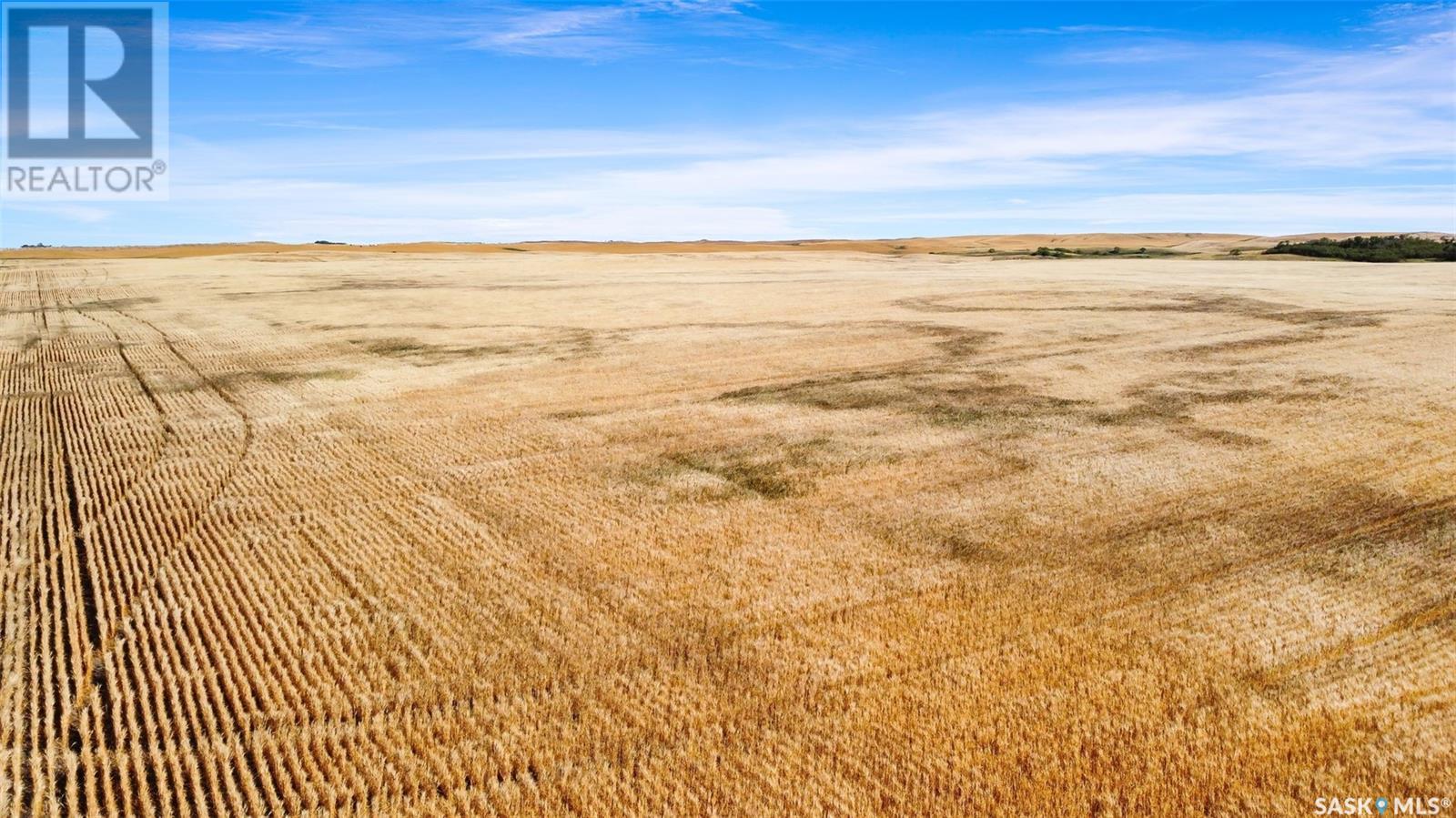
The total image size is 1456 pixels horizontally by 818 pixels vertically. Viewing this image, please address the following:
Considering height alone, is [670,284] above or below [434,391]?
above

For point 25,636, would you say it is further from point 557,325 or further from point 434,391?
point 557,325

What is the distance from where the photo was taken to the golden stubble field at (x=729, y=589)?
7.51m

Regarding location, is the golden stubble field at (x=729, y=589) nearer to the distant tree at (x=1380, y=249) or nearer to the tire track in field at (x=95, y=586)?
the tire track in field at (x=95, y=586)

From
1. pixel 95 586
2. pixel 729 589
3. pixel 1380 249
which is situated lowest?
pixel 95 586

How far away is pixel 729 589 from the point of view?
10883mm

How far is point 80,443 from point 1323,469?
72.1 feet

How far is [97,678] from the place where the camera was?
29.3 feet

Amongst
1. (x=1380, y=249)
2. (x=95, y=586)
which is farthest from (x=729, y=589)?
(x=1380, y=249)

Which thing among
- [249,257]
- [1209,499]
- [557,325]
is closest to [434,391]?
[557,325]

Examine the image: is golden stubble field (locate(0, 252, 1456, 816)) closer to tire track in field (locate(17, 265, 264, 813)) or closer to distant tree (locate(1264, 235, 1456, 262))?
tire track in field (locate(17, 265, 264, 813))

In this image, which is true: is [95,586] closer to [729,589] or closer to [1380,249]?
[729,589]

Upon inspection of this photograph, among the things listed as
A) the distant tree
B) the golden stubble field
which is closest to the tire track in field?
the golden stubble field

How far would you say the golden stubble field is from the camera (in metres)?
7.51

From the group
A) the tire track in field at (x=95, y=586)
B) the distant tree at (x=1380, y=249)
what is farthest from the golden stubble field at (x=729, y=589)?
the distant tree at (x=1380, y=249)
